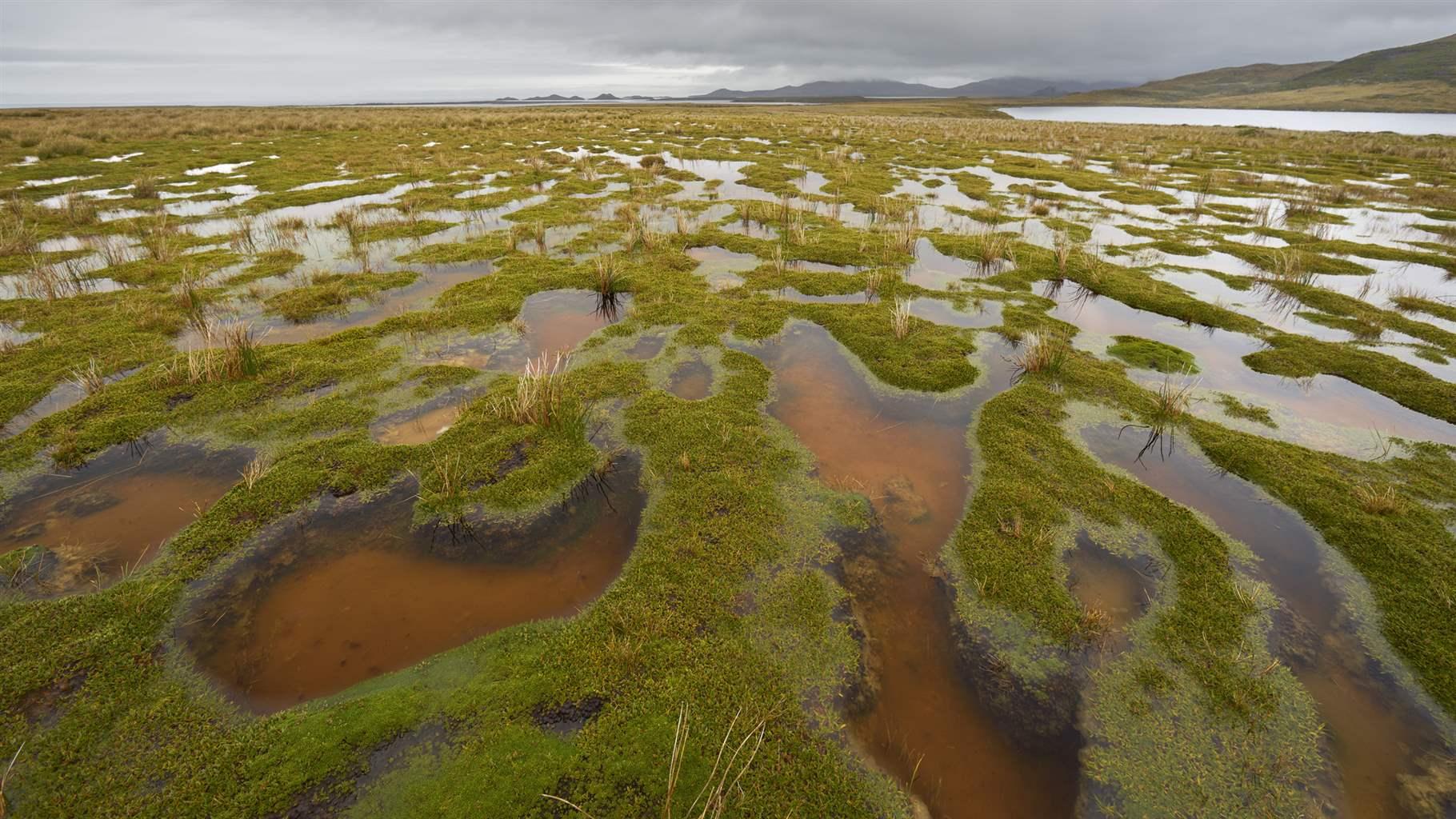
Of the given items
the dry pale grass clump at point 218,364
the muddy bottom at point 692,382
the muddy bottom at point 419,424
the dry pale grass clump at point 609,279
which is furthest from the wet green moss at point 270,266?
the muddy bottom at point 692,382

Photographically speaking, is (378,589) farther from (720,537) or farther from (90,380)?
(90,380)

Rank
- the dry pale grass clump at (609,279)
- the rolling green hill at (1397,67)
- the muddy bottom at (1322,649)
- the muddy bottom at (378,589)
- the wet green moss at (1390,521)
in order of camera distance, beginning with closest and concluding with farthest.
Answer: the muddy bottom at (1322,649) → the muddy bottom at (378,589) → the wet green moss at (1390,521) → the dry pale grass clump at (609,279) → the rolling green hill at (1397,67)

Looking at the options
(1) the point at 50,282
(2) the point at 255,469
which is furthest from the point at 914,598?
(1) the point at 50,282

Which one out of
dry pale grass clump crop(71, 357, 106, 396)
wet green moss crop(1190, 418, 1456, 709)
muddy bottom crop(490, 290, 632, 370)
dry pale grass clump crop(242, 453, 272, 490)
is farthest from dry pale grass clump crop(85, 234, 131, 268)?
wet green moss crop(1190, 418, 1456, 709)

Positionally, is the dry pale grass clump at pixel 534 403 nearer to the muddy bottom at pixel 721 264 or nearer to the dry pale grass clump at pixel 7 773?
the dry pale grass clump at pixel 7 773

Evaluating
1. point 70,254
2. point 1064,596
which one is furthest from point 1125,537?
point 70,254

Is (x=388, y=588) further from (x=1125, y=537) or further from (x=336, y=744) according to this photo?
(x=1125, y=537)
